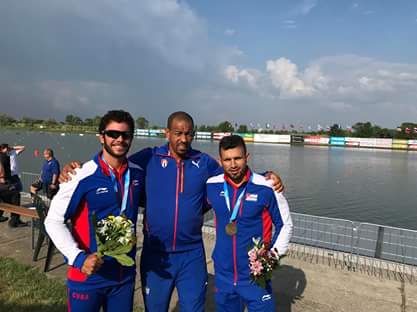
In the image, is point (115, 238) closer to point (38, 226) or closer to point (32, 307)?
point (32, 307)

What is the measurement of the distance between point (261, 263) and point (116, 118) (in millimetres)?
1872

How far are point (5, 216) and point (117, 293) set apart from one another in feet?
26.1

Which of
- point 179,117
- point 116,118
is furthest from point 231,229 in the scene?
point 116,118

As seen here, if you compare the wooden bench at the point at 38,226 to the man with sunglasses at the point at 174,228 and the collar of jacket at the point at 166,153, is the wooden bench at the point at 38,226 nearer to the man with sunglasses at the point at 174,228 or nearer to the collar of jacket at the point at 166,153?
the man with sunglasses at the point at 174,228

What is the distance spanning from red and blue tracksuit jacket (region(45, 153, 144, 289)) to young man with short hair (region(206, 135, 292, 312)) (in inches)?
37.7

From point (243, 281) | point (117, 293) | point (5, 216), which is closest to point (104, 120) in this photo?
point (117, 293)

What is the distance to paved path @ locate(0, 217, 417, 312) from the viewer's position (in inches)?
195

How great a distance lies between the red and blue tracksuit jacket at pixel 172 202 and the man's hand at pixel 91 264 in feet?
2.91

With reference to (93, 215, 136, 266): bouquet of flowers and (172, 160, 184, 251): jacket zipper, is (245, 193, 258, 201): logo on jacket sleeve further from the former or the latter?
(93, 215, 136, 266): bouquet of flowers

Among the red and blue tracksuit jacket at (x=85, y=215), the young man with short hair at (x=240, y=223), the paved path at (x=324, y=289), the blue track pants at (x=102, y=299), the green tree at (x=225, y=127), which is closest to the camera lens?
the red and blue tracksuit jacket at (x=85, y=215)

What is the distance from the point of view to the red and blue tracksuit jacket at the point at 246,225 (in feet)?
11.0

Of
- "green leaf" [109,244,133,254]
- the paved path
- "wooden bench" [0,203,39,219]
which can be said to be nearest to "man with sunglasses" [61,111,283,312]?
"green leaf" [109,244,133,254]

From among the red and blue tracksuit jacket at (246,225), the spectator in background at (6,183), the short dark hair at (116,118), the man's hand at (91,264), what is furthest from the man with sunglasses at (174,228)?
the spectator in background at (6,183)

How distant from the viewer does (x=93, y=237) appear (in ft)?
9.50
